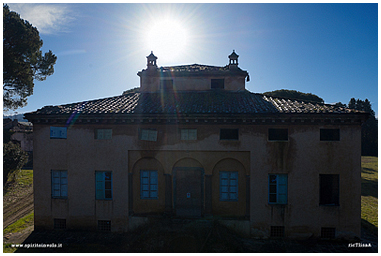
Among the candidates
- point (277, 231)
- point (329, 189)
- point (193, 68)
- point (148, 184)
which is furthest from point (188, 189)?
point (193, 68)

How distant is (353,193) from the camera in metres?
11.2

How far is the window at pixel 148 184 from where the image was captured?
40.3 ft

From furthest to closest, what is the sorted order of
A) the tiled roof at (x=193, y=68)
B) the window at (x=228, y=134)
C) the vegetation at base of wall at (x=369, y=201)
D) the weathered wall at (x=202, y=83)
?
1. the tiled roof at (x=193, y=68)
2. the weathered wall at (x=202, y=83)
3. the vegetation at base of wall at (x=369, y=201)
4. the window at (x=228, y=134)

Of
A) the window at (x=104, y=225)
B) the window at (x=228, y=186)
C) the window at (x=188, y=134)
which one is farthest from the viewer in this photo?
the window at (x=104, y=225)

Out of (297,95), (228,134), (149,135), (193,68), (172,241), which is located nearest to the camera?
(172,241)

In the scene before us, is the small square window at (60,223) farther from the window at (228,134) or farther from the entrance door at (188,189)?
the window at (228,134)

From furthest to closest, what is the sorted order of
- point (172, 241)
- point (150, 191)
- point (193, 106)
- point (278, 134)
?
point (193, 106) < point (150, 191) < point (278, 134) < point (172, 241)

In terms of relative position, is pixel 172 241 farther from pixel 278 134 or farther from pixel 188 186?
pixel 278 134

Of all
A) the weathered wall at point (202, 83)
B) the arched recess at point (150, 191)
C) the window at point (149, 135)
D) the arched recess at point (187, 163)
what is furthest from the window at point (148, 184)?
the weathered wall at point (202, 83)

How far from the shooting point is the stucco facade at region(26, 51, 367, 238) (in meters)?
11.3

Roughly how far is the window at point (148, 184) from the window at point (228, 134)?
15.0 ft

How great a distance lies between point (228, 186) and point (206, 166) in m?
1.75

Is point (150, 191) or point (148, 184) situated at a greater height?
point (148, 184)

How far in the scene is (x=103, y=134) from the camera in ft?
39.9
